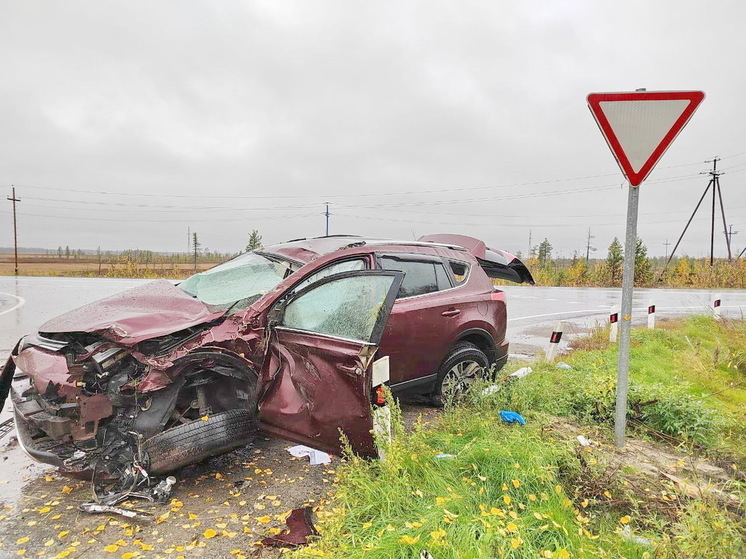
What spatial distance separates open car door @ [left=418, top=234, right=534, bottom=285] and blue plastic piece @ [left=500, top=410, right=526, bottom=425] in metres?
2.51

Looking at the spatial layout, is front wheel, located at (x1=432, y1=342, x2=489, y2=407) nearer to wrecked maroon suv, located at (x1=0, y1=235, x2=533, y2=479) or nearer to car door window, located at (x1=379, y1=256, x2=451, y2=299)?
car door window, located at (x1=379, y1=256, x2=451, y2=299)

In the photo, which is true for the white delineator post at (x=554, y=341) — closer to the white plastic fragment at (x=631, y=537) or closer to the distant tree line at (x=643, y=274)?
the white plastic fragment at (x=631, y=537)

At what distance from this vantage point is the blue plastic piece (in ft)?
13.6

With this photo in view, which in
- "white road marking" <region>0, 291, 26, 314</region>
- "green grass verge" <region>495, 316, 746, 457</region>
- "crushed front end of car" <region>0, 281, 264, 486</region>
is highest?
"crushed front end of car" <region>0, 281, 264, 486</region>

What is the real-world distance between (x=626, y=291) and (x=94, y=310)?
4173 mm

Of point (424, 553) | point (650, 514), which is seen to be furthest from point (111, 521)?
point (650, 514)

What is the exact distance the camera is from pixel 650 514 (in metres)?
2.71

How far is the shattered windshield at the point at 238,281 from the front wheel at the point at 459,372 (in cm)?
196

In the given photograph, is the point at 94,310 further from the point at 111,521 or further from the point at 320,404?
the point at 320,404

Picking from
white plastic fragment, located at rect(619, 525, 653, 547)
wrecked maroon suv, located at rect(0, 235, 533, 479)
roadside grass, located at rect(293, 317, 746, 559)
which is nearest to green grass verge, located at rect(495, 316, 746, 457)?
roadside grass, located at rect(293, 317, 746, 559)

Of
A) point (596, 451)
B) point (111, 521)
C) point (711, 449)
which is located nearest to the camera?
point (111, 521)

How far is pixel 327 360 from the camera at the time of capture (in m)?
3.26

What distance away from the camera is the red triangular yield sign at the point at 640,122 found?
3.28m

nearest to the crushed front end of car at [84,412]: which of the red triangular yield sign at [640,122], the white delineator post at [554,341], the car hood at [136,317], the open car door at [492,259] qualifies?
the car hood at [136,317]
